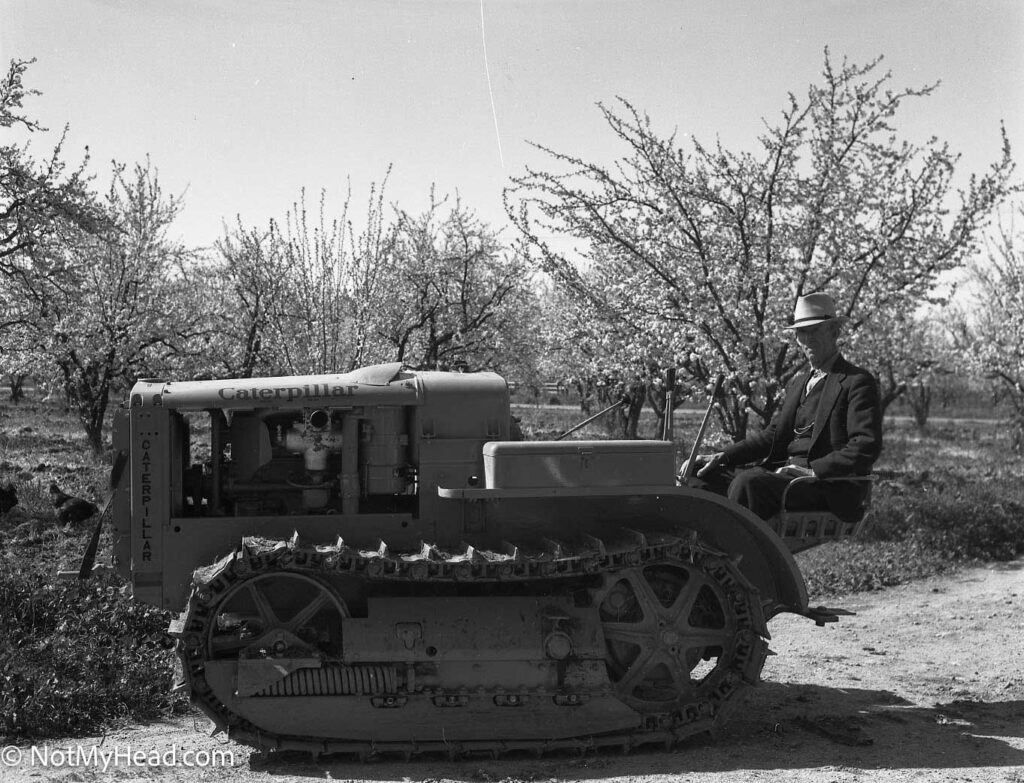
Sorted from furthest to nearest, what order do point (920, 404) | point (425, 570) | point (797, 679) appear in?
point (920, 404), point (797, 679), point (425, 570)

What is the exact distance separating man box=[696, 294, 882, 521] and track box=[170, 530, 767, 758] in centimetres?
77

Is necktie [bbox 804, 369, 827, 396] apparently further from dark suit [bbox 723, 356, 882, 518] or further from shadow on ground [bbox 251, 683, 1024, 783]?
shadow on ground [bbox 251, 683, 1024, 783]

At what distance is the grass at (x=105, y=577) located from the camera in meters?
6.28

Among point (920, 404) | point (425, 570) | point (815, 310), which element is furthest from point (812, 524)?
point (920, 404)

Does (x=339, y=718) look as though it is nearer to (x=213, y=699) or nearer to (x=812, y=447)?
(x=213, y=699)

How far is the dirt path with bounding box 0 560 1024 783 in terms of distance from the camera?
537 centimetres

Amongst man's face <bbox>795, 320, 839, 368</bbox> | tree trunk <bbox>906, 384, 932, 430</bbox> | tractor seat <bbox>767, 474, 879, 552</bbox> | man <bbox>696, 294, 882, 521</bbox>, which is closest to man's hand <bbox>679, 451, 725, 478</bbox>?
man <bbox>696, 294, 882, 521</bbox>

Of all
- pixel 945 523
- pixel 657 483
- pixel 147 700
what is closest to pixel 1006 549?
pixel 945 523

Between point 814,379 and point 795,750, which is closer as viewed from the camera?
point 795,750

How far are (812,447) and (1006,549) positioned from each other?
22.8ft

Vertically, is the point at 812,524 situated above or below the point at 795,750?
above

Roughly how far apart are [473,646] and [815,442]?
8.38 ft

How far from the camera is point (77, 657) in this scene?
6836 millimetres

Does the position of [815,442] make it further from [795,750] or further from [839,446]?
[795,750]
